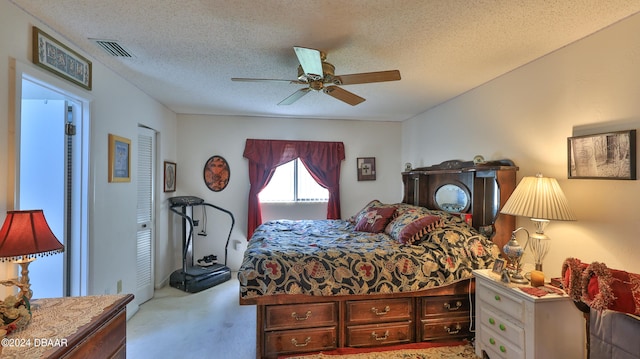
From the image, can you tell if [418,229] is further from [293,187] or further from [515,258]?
[293,187]

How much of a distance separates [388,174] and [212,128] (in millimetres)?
3124

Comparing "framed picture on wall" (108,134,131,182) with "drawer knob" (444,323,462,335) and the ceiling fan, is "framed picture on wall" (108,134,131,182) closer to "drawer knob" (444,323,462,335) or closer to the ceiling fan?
the ceiling fan

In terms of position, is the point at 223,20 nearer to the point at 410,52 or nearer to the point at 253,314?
the point at 410,52

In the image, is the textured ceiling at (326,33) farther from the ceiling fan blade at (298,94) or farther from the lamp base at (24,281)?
the lamp base at (24,281)

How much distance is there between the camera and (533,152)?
7.89 ft

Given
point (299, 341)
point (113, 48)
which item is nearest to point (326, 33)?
point (113, 48)

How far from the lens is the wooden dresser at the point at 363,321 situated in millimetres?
2207

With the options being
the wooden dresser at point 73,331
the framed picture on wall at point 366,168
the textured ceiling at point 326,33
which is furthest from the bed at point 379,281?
the framed picture on wall at point 366,168

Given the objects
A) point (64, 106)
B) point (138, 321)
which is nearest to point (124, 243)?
point (138, 321)

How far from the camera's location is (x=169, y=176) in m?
4.09

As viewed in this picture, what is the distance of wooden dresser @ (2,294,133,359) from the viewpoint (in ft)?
3.65

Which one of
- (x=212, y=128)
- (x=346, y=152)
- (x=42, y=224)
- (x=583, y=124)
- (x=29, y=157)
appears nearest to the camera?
(x=42, y=224)

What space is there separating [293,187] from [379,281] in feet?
9.10

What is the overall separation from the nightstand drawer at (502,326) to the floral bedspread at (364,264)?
0.32 metres
